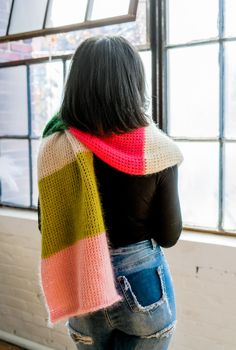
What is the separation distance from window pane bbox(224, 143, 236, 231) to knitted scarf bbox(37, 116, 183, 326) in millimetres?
610

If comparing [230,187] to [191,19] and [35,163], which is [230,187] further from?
[35,163]

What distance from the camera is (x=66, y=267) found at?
1.18 metres

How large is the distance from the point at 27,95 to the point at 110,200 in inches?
50.2

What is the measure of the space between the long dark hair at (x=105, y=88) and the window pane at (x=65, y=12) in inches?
36.1

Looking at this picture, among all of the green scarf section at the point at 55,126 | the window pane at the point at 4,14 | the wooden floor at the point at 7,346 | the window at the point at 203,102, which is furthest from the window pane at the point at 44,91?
the wooden floor at the point at 7,346

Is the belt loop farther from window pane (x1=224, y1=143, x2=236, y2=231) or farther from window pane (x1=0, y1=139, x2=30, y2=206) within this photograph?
window pane (x1=0, y1=139, x2=30, y2=206)

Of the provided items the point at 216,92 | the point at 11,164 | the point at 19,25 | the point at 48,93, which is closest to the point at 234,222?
the point at 216,92

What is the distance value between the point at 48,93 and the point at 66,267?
1152mm

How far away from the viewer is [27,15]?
2125 millimetres

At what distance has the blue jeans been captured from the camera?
1104 mm

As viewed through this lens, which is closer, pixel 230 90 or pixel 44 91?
pixel 230 90

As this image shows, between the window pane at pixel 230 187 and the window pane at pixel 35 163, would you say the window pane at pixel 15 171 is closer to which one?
the window pane at pixel 35 163

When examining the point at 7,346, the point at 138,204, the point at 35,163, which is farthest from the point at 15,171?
the point at 138,204

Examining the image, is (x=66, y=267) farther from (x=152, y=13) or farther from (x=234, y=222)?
(x=152, y=13)
